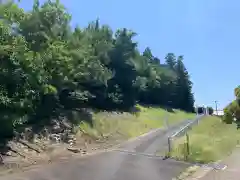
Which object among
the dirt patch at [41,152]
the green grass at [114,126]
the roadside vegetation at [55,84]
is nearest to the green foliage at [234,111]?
the dirt patch at [41,152]

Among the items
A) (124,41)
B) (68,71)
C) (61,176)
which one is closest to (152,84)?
(124,41)

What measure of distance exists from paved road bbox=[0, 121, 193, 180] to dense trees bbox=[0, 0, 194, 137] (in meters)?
4.17

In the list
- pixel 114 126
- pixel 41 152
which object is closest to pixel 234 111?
pixel 41 152

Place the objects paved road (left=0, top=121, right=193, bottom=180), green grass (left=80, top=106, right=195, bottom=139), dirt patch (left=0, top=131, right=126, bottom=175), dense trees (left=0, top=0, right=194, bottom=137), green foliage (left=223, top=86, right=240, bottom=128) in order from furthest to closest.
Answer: green grass (left=80, top=106, right=195, bottom=139) < dense trees (left=0, top=0, right=194, bottom=137) < dirt patch (left=0, top=131, right=126, bottom=175) < paved road (left=0, top=121, right=193, bottom=180) < green foliage (left=223, top=86, right=240, bottom=128)

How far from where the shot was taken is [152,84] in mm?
67250

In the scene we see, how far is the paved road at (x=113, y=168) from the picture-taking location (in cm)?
1675

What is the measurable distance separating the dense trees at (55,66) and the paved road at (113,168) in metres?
4.17

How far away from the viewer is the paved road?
16.8 metres

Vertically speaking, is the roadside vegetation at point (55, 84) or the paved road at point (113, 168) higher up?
the roadside vegetation at point (55, 84)

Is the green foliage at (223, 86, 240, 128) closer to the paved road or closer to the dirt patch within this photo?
the paved road

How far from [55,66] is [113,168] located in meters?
10.5

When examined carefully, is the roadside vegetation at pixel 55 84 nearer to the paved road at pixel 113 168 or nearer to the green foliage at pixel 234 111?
the paved road at pixel 113 168

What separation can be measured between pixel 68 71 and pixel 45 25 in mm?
3998

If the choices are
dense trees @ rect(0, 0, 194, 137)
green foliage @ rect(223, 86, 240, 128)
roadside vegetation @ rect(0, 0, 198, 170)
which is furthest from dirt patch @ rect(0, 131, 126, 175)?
green foliage @ rect(223, 86, 240, 128)
